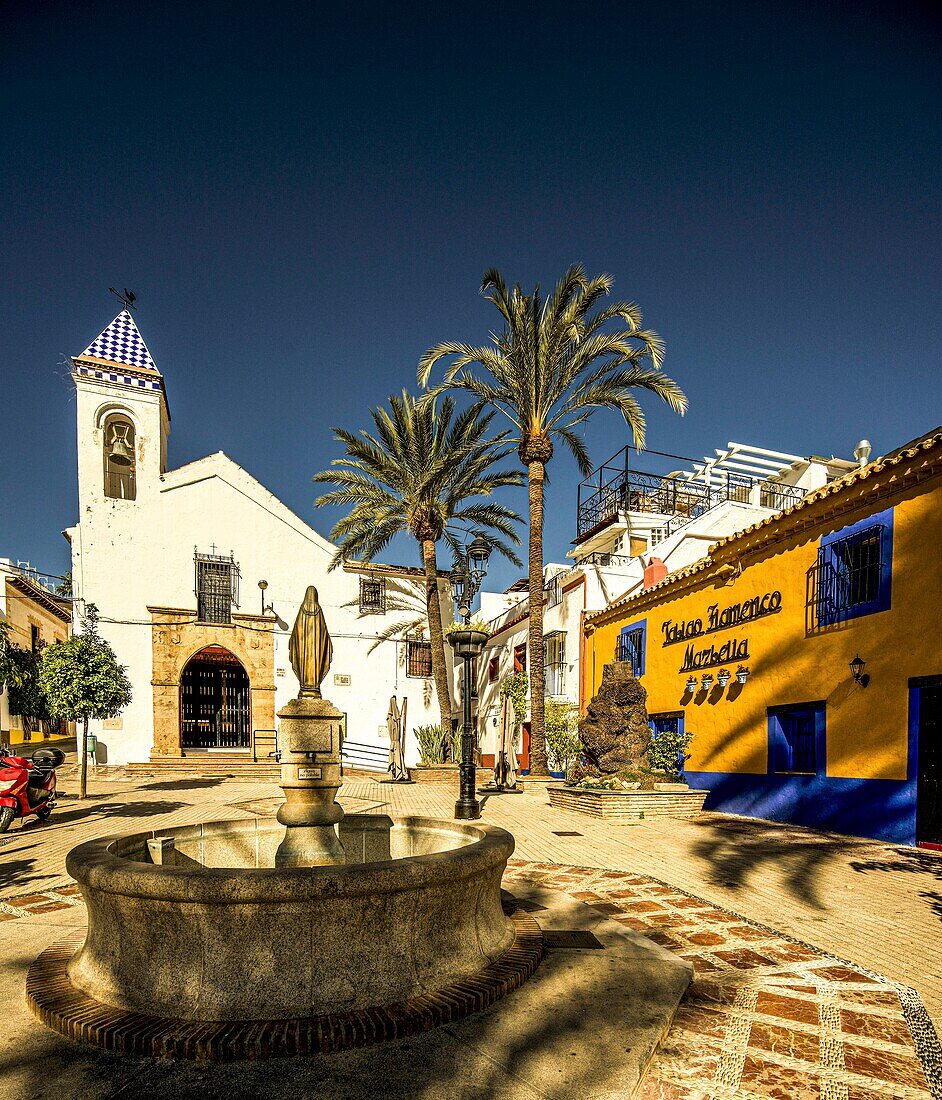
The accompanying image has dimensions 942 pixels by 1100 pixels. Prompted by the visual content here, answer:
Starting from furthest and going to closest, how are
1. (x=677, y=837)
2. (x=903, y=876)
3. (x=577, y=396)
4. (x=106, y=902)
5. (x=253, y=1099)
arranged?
(x=577, y=396), (x=677, y=837), (x=903, y=876), (x=106, y=902), (x=253, y=1099)

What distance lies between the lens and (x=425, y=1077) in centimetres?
311

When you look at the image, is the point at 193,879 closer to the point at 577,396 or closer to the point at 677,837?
the point at 677,837

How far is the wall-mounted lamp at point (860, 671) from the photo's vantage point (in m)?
10.3

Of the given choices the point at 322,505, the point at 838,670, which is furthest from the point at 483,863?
the point at 322,505

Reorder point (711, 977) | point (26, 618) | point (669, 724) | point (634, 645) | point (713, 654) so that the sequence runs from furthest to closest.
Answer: point (26, 618) < point (634, 645) < point (669, 724) < point (713, 654) < point (711, 977)

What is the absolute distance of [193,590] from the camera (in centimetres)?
2297

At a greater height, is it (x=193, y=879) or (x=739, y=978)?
(x=193, y=879)

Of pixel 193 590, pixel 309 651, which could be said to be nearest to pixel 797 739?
pixel 309 651

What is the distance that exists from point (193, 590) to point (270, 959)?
21157 mm

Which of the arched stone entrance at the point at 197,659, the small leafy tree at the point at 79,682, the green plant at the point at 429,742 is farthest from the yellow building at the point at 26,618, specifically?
the green plant at the point at 429,742

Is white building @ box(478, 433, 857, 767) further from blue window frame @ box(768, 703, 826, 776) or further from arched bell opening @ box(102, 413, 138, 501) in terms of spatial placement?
arched bell opening @ box(102, 413, 138, 501)

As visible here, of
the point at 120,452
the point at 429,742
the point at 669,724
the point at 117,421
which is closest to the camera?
the point at 669,724

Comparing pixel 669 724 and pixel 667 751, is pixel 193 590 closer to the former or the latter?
pixel 669 724

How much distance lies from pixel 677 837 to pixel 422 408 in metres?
12.3
